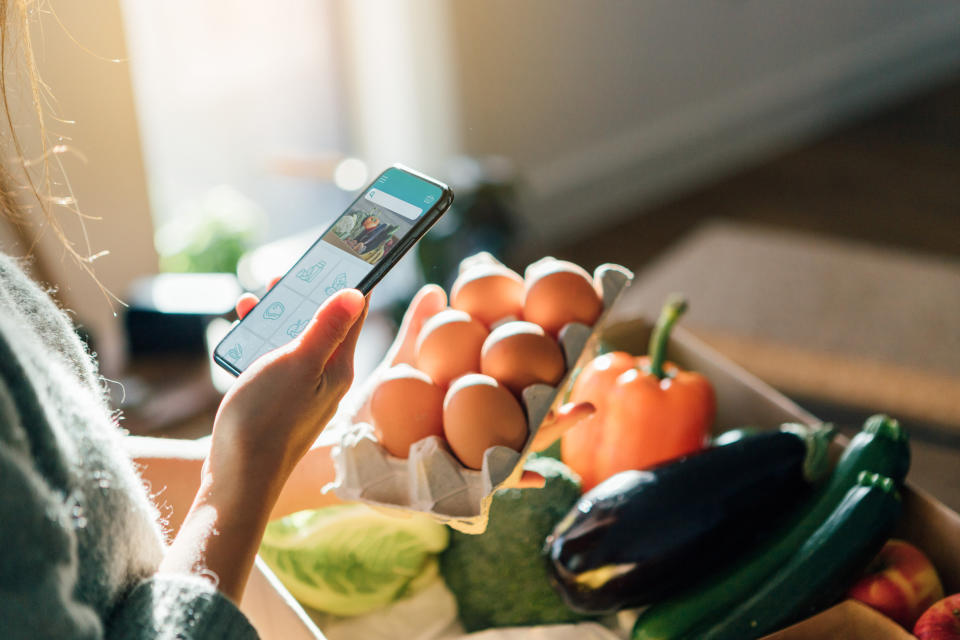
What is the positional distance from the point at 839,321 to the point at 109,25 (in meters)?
1.04

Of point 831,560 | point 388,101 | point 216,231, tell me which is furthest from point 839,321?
point 388,101

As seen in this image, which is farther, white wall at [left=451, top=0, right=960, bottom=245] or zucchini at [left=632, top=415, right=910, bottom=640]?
white wall at [left=451, top=0, right=960, bottom=245]

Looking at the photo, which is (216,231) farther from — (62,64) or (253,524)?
(253,524)

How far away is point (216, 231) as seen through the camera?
1.85 metres

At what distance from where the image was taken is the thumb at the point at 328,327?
23.0 inches

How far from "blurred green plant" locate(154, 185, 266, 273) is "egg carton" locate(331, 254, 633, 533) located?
1217 millimetres

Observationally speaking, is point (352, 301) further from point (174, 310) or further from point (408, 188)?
point (174, 310)

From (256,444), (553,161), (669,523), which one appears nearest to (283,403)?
(256,444)

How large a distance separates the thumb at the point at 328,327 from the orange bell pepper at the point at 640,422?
329mm

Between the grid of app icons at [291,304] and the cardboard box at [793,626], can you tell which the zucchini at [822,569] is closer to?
the cardboard box at [793,626]

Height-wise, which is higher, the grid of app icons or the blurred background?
the grid of app icons

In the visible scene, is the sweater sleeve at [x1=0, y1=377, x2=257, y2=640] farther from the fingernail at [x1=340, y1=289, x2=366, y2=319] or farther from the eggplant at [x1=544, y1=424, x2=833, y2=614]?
the eggplant at [x1=544, y1=424, x2=833, y2=614]

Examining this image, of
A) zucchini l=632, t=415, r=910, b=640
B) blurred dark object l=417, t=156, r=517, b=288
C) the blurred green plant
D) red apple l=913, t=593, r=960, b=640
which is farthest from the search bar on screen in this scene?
blurred dark object l=417, t=156, r=517, b=288

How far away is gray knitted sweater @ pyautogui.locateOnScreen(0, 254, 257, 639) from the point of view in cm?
41
